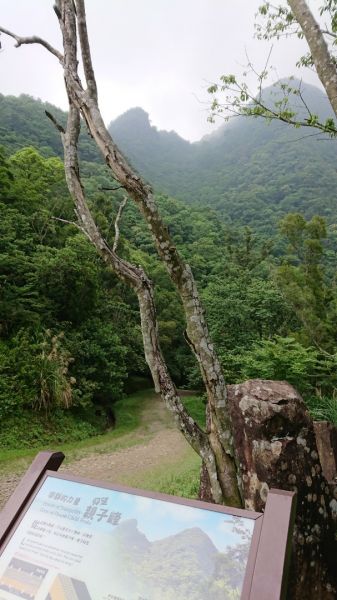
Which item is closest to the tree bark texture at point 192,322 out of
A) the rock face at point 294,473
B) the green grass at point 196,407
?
the rock face at point 294,473

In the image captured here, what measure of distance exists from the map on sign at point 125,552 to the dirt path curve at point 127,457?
16.9 feet

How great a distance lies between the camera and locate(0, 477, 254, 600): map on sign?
1394 mm

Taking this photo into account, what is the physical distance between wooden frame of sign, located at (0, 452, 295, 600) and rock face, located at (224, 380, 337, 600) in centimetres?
152

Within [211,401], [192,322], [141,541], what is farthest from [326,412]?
[141,541]

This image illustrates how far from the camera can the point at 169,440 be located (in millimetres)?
10555

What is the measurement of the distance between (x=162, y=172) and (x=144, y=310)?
190 ft

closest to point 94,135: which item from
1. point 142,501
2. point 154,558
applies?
point 142,501

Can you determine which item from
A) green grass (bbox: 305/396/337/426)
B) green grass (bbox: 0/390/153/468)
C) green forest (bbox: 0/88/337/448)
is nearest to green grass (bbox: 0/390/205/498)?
green grass (bbox: 0/390/153/468)

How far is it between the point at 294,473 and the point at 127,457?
6643 mm

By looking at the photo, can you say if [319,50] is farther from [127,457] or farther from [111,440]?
[111,440]

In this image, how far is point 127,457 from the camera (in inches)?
353

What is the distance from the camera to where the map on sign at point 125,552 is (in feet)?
4.57

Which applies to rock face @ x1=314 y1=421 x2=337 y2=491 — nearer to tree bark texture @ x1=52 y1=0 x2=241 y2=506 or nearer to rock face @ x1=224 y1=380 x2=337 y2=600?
rock face @ x1=224 y1=380 x2=337 y2=600

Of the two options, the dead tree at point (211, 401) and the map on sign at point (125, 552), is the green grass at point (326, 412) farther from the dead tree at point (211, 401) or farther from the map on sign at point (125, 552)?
the map on sign at point (125, 552)
